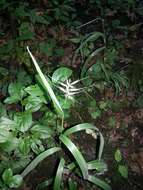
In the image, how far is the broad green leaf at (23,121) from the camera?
244 centimetres

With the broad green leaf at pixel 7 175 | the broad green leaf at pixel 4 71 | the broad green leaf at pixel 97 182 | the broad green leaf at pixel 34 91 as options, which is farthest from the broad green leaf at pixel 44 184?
the broad green leaf at pixel 4 71

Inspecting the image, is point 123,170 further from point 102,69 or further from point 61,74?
point 102,69

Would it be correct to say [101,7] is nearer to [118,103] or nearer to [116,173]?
[118,103]

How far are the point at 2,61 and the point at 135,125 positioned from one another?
6.54 ft

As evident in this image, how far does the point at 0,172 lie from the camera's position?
2.56m

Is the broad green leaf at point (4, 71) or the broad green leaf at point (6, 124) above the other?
the broad green leaf at point (4, 71)

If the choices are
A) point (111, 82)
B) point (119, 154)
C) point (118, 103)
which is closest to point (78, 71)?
point (111, 82)

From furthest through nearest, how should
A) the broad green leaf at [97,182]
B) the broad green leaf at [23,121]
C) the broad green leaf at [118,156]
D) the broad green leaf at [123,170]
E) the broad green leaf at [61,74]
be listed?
the broad green leaf at [118,156], the broad green leaf at [123,170], the broad green leaf at [61,74], the broad green leaf at [23,121], the broad green leaf at [97,182]

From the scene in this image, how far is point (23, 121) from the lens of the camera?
2.46 m

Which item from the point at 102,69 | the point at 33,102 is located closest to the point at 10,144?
the point at 33,102

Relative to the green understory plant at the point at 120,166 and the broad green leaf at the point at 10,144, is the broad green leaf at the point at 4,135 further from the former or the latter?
the green understory plant at the point at 120,166

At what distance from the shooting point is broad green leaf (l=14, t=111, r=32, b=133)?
244cm

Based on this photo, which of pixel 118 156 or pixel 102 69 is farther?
pixel 102 69

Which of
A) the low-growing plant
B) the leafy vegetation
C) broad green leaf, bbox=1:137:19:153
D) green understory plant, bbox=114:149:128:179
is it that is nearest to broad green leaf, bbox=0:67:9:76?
the leafy vegetation
